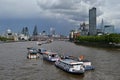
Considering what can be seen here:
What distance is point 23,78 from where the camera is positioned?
48.9m

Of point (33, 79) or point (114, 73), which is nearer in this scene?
point (33, 79)

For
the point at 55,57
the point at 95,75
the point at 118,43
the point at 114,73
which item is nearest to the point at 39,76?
the point at 95,75

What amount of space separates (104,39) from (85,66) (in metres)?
114

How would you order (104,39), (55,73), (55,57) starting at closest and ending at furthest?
(55,73), (55,57), (104,39)

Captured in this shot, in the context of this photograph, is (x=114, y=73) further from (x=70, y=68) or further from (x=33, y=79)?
(x=33, y=79)

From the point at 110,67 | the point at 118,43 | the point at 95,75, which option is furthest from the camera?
the point at 118,43

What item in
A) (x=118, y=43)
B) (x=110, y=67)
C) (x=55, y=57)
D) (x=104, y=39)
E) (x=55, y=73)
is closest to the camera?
(x=55, y=73)

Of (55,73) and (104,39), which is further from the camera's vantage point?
(104,39)

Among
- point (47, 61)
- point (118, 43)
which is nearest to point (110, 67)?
point (47, 61)

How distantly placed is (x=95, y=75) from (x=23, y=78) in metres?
14.1

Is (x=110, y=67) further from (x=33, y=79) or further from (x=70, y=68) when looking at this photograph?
(x=33, y=79)

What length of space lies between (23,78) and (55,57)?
26110mm

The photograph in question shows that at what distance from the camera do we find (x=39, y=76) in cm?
5106

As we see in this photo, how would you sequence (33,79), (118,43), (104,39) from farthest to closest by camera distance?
(104,39) < (118,43) < (33,79)
